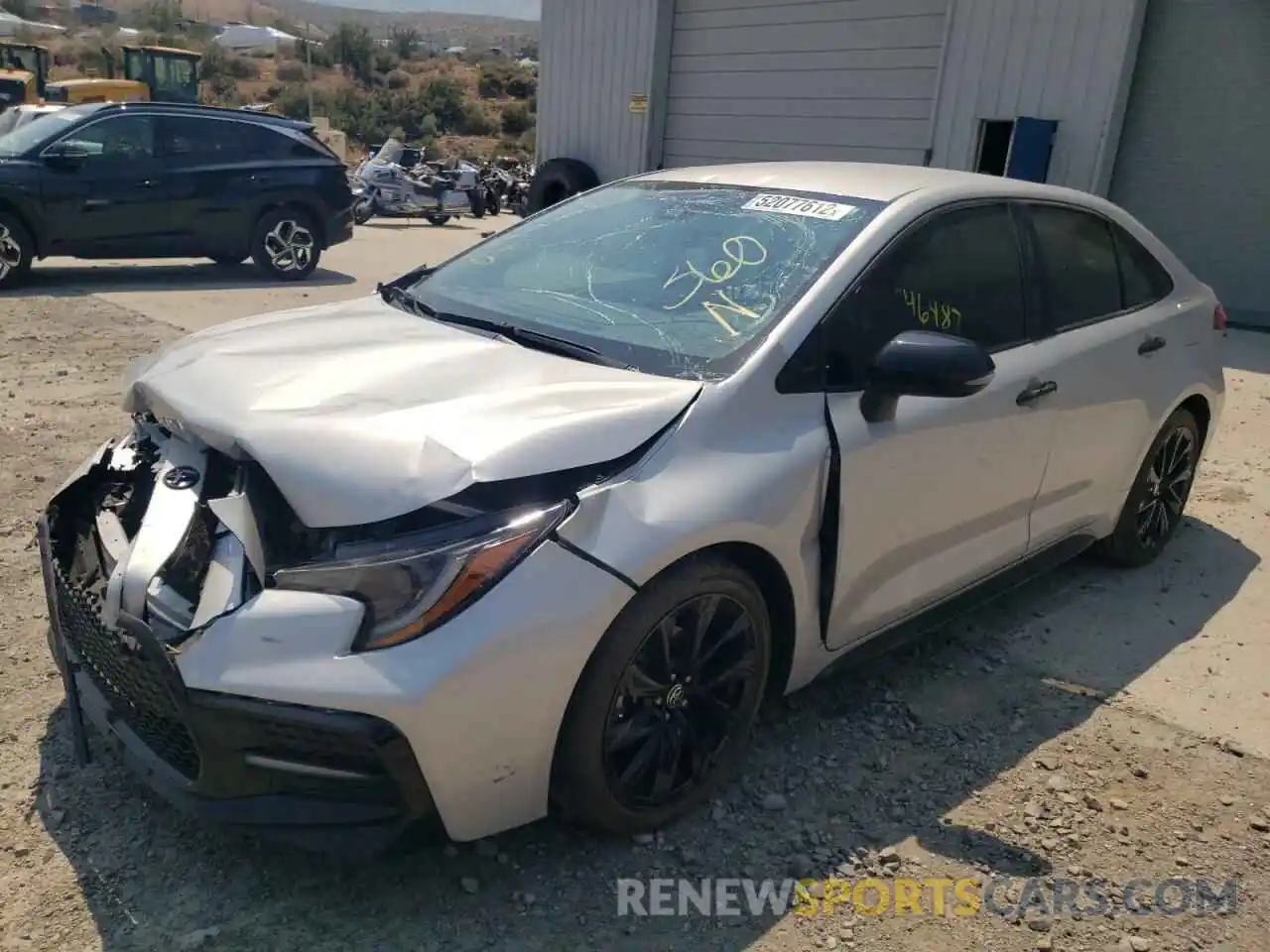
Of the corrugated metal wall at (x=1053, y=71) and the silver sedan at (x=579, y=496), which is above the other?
the corrugated metal wall at (x=1053, y=71)

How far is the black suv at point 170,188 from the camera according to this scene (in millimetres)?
9594

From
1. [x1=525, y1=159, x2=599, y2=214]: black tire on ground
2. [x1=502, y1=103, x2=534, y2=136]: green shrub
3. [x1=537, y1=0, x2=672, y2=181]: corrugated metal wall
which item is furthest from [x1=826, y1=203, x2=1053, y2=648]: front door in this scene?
[x1=502, y1=103, x2=534, y2=136]: green shrub

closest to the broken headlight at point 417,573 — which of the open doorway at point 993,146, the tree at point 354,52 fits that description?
the open doorway at point 993,146

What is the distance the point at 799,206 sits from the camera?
3166 millimetres

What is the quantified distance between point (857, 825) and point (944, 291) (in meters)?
1.61

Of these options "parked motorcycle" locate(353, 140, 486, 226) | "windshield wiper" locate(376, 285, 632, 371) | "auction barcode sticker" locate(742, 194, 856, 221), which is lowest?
"parked motorcycle" locate(353, 140, 486, 226)

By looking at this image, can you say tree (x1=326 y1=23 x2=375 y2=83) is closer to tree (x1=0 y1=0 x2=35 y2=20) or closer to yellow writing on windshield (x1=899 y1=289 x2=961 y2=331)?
tree (x1=0 y1=0 x2=35 y2=20)

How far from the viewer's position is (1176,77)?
9.96 meters

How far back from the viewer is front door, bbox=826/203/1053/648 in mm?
2801

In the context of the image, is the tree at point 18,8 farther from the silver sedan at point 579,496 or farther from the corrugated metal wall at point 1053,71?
the silver sedan at point 579,496

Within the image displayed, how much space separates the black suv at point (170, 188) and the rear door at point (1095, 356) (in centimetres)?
912

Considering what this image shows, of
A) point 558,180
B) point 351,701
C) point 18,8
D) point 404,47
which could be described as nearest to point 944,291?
point 351,701

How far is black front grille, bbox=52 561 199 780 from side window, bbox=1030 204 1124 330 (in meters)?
2.99

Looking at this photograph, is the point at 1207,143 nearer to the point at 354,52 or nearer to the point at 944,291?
the point at 944,291
